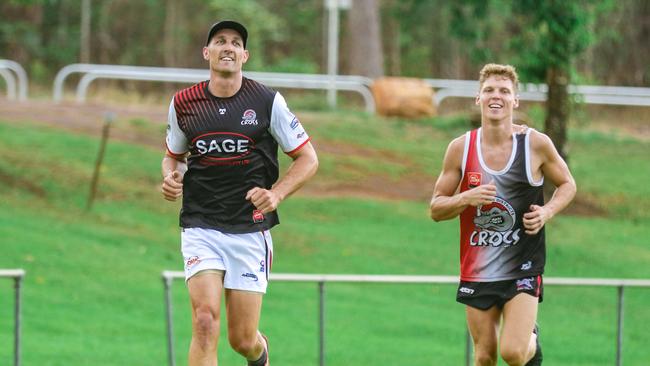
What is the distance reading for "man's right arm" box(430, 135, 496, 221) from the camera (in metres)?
8.74

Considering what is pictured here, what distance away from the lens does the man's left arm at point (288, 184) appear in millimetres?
8766

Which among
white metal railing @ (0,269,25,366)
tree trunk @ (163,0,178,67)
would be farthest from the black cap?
tree trunk @ (163,0,178,67)

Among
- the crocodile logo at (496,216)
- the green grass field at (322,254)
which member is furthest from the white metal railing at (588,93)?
the crocodile logo at (496,216)

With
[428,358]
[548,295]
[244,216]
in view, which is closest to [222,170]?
[244,216]

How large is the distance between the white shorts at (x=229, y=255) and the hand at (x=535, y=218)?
1733mm

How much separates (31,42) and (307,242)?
Result: 27.0 metres

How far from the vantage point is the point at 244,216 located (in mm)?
9070

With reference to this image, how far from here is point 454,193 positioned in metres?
9.16

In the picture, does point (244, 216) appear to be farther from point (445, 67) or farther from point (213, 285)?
point (445, 67)

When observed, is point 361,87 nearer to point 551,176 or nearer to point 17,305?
point 17,305

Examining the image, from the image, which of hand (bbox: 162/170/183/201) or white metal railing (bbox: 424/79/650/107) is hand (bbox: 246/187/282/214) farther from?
white metal railing (bbox: 424/79/650/107)

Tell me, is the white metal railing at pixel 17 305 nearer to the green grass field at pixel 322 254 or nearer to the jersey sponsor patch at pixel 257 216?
the jersey sponsor patch at pixel 257 216

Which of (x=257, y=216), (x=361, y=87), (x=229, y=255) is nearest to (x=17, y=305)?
(x=229, y=255)

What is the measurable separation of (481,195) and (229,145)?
164 cm
